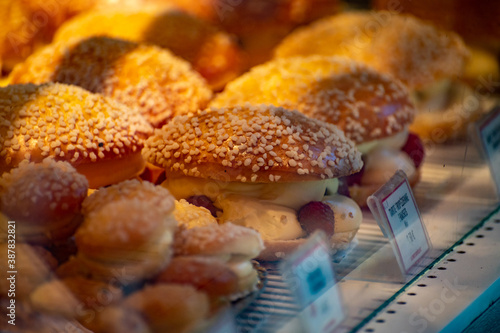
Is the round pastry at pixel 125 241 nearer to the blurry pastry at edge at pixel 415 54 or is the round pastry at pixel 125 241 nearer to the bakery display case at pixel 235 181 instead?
the bakery display case at pixel 235 181

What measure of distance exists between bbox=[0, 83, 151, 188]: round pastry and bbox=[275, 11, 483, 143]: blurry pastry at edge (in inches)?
59.6

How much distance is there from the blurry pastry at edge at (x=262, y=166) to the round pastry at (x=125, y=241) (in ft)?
1.40

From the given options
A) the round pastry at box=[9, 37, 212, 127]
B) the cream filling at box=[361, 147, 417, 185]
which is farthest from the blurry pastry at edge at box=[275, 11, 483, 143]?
the round pastry at box=[9, 37, 212, 127]

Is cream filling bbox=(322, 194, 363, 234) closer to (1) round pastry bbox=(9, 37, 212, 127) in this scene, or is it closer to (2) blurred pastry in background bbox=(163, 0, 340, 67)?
(1) round pastry bbox=(9, 37, 212, 127)

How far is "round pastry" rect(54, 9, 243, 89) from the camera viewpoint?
279 cm

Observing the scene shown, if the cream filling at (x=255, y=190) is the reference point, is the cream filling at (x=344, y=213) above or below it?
below

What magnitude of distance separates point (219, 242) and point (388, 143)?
49.7 inches

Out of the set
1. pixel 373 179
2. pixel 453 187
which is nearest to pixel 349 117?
pixel 373 179

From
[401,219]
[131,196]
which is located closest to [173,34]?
[401,219]

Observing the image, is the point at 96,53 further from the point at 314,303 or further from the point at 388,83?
the point at 314,303

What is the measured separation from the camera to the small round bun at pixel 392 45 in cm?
291

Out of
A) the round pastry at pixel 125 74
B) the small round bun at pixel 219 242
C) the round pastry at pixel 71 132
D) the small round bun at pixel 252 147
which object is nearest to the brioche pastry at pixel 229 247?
the small round bun at pixel 219 242

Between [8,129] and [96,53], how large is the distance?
0.73 metres

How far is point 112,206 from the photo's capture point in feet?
3.80
